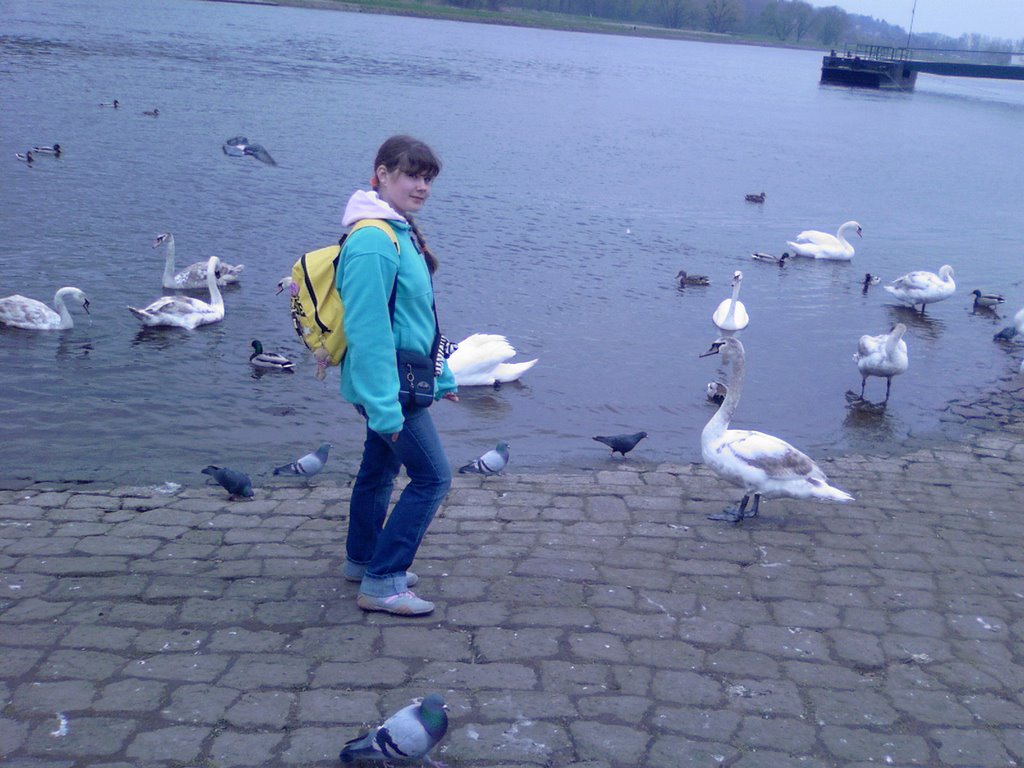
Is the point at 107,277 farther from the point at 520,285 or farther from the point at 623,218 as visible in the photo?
the point at 623,218

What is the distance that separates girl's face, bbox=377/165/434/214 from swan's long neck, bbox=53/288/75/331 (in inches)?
288

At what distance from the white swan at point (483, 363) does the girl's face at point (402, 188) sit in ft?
17.2

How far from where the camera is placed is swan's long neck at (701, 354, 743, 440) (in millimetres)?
6691

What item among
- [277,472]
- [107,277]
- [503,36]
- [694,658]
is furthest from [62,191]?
[503,36]

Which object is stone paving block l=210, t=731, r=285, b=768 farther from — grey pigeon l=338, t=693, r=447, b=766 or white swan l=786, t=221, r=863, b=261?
white swan l=786, t=221, r=863, b=261

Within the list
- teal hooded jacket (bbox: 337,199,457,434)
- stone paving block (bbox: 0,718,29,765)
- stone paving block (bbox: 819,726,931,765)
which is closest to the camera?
stone paving block (bbox: 0,718,29,765)

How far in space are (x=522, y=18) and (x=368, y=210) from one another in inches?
3733

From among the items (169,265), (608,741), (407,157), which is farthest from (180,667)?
(169,265)

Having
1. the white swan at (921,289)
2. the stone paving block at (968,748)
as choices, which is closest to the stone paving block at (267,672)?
the stone paving block at (968,748)

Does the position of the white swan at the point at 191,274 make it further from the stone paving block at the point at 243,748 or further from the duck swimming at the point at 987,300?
the duck swimming at the point at 987,300

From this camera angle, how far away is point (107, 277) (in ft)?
41.0

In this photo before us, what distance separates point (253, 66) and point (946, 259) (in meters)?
26.7

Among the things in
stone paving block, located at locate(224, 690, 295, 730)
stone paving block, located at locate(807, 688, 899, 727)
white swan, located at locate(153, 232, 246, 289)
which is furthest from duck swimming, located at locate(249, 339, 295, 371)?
stone paving block, located at locate(807, 688, 899, 727)

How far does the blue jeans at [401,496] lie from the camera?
4.54m
